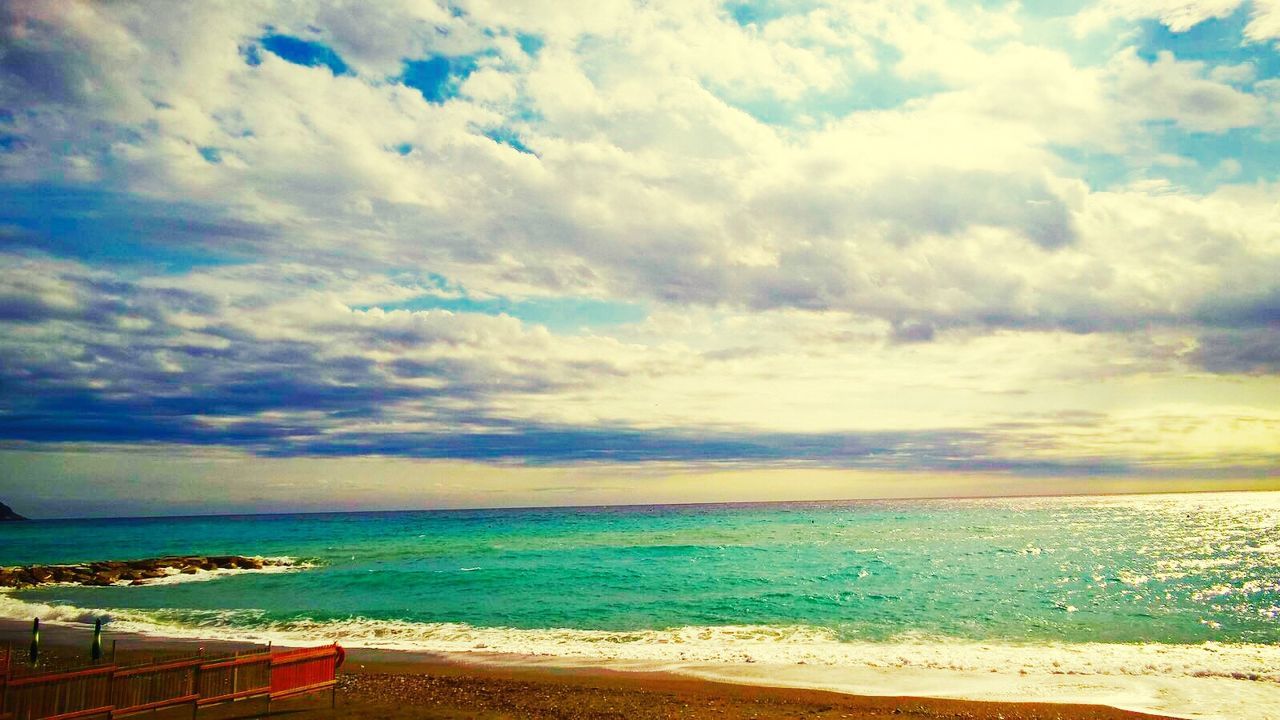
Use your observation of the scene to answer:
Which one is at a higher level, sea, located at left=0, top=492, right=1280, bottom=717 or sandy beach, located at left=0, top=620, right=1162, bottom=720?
sandy beach, located at left=0, top=620, right=1162, bottom=720

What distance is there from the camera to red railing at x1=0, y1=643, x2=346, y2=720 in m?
12.3

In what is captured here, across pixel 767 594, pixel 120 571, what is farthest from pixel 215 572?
pixel 767 594

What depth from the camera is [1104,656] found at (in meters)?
21.4

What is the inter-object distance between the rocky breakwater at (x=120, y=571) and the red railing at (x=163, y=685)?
119 ft

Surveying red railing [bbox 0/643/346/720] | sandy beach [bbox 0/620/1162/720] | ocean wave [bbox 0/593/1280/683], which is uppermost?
red railing [bbox 0/643/346/720]

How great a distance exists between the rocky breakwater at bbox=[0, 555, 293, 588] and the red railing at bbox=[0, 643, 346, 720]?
36.4 metres

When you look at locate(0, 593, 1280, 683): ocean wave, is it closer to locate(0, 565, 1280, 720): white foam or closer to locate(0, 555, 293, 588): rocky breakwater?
locate(0, 565, 1280, 720): white foam

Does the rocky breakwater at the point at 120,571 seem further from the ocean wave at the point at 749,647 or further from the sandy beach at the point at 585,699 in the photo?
the sandy beach at the point at 585,699

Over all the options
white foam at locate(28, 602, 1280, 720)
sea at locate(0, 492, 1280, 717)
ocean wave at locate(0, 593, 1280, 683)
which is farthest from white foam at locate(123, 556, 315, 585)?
white foam at locate(28, 602, 1280, 720)

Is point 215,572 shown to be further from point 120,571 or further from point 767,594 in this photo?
point 767,594

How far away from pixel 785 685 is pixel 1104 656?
40.2 ft

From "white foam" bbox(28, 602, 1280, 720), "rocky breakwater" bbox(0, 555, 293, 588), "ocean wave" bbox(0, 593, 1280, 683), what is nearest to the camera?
"white foam" bbox(28, 602, 1280, 720)

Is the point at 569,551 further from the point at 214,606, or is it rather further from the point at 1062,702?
the point at 1062,702

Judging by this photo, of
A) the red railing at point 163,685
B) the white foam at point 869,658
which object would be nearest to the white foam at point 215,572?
the white foam at point 869,658
